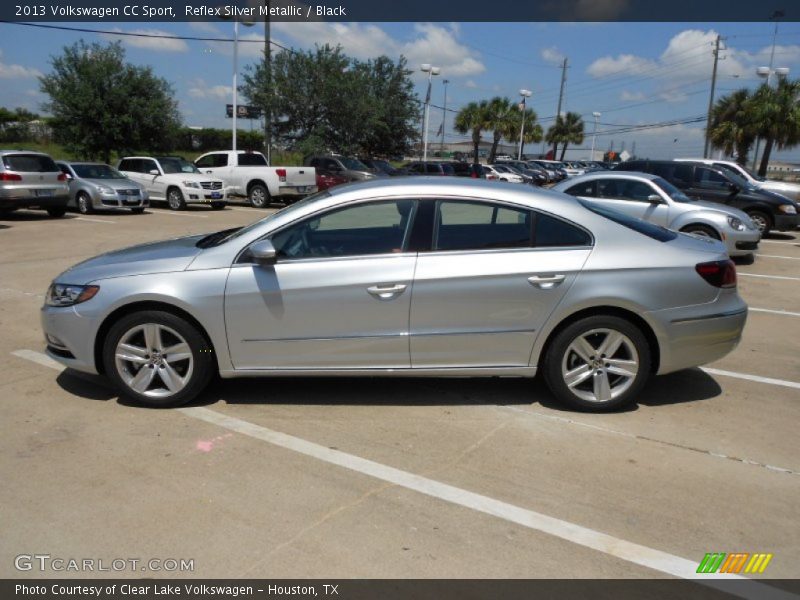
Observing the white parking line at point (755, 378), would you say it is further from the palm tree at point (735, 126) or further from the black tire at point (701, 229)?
the palm tree at point (735, 126)

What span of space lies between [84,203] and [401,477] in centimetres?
1744

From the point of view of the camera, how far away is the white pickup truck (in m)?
21.4

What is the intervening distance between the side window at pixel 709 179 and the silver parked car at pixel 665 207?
10.7 ft

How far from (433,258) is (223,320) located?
1485mm

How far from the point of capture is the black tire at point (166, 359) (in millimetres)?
4461

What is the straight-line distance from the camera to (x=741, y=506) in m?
3.50

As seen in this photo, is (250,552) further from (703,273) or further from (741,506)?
(703,273)

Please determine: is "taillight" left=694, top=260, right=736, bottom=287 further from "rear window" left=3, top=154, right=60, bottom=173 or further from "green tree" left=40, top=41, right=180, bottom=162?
"green tree" left=40, top=41, right=180, bottom=162

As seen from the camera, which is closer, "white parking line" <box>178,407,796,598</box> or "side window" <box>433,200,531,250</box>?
"white parking line" <box>178,407,796,598</box>

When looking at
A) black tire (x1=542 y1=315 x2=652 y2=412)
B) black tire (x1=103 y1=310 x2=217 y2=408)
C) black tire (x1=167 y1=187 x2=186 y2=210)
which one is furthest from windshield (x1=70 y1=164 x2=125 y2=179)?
black tire (x1=542 y1=315 x2=652 y2=412)

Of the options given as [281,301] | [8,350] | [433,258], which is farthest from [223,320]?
[8,350]

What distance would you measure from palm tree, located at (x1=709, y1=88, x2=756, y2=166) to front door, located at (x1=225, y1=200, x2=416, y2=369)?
35.2 meters

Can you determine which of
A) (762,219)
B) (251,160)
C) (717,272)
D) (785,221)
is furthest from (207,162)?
(717,272)

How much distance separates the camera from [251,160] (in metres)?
23.1
